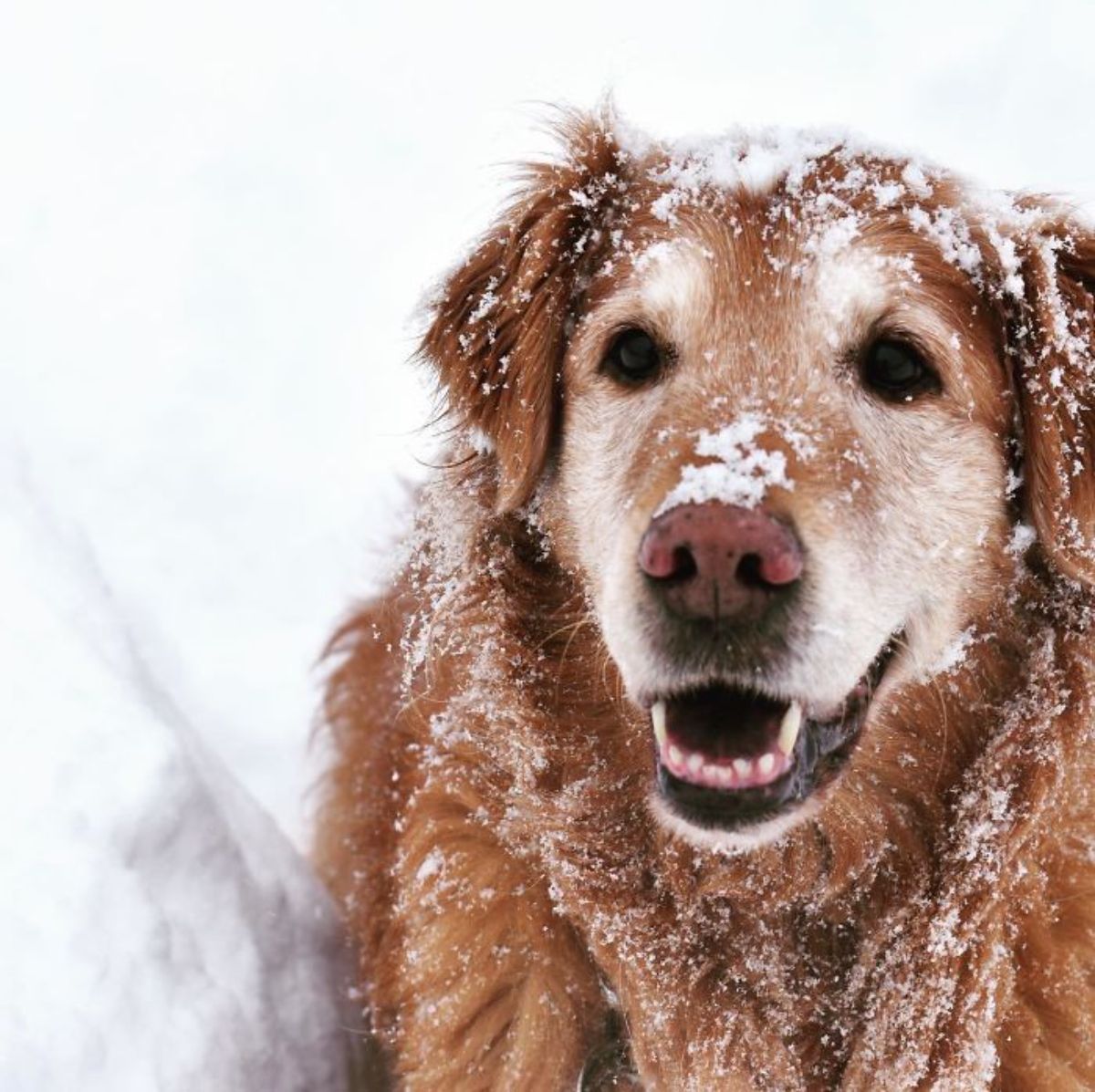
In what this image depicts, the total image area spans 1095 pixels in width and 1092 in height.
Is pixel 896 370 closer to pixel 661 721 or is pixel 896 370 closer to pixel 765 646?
pixel 765 646

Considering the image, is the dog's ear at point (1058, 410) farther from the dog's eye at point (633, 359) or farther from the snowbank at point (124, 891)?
the snowbank at point (124, 891)

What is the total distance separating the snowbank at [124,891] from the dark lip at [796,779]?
1261 mm

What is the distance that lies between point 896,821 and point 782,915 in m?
0.32

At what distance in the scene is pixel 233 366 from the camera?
5.12m

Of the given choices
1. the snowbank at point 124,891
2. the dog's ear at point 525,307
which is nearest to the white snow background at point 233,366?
the snowbank at point 124,891

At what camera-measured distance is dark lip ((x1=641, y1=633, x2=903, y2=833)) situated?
2.38m

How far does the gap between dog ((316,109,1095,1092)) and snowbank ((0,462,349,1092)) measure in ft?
1.46

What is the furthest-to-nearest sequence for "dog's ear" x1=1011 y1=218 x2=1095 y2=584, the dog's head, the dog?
"dog's ear" x1=1011 y1=218 x2=1095 y2=584
the dog
the dog's head

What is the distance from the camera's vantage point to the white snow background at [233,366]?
2.94 m

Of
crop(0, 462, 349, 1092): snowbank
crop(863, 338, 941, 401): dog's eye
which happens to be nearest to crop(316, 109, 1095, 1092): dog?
crop(863, 338, 941, 401): dog's eye

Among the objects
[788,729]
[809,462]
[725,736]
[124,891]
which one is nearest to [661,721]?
[725,736]

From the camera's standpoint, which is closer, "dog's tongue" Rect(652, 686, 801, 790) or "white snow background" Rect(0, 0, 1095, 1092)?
"dog's tongue" Rect(652, 686, 801, 790)

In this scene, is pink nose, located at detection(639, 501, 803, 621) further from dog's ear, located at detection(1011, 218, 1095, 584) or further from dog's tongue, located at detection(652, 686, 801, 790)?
dog's ear, located at detection(1011, 218, 1095, 584)

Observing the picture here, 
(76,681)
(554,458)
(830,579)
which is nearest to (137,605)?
(76,681)
